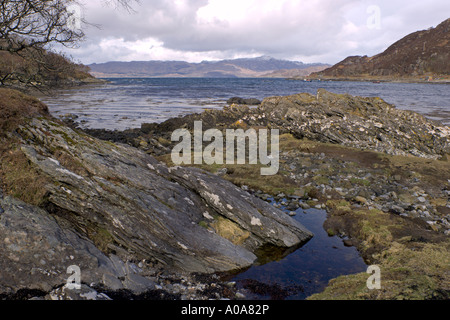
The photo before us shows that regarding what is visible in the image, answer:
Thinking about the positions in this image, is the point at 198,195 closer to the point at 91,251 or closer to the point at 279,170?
the point at 91,251

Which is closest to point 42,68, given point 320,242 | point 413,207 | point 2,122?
point 2,122

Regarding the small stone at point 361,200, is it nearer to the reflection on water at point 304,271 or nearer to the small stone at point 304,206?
the small stone at point 304,206

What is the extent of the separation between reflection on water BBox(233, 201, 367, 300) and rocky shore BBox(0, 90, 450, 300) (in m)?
0.47

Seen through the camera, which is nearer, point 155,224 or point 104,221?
point 104,221

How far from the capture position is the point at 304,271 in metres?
10.4

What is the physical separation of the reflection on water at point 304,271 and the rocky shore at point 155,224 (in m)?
0.47

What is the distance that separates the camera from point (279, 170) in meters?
21.1

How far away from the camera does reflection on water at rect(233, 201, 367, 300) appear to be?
9.24 meters

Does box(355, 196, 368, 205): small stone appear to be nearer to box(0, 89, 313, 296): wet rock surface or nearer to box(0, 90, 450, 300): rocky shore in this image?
box(0, 90, 450, 300): rocky shore

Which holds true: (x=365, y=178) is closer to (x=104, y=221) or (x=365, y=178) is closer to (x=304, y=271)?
(x=304, y=271)

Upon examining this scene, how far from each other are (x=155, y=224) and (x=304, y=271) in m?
5.64

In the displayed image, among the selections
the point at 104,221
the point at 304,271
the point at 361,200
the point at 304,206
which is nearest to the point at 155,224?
the point at 104,221

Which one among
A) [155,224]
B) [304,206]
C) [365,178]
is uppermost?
[155,224]

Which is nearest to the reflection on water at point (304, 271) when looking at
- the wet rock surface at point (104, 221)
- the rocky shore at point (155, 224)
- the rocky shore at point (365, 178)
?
the rocky shore at point (155, 224)
